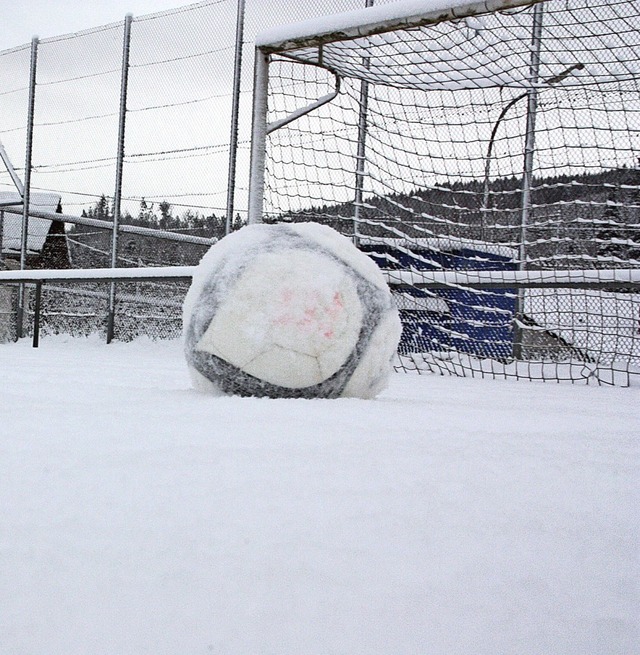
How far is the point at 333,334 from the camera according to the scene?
183 centimetres

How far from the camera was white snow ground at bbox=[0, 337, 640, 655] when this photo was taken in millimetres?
537

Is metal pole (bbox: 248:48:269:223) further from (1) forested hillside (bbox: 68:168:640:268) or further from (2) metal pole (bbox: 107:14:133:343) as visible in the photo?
(2) metal pole (bbox: 107:14:133:343)

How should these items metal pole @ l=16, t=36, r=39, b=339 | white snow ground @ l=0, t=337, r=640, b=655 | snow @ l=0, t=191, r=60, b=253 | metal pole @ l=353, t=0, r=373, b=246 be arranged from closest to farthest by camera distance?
white snow ground @ l=0, t=337, r=640, b=655 < metal pole @ l=353, t=0, r=373, b=246 < metal pole @ l=16, t=36, r=39, b=339 < snow @ l=0, t=191, r=60, b=253

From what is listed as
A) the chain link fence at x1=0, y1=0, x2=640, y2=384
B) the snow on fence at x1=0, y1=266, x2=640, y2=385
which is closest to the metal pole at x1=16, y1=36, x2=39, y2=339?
the chain link fence at x1=0, y1=0, x2=640, y2=384

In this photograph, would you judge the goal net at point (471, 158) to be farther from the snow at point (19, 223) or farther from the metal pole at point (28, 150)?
the snow at point (19, 223)

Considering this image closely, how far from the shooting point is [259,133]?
146 inches

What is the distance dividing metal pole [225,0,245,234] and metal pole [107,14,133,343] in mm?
1405

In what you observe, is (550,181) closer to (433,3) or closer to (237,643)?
(433,3)

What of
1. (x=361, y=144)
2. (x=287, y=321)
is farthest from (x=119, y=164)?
(x=287, y=321)

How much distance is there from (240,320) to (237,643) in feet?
4.40

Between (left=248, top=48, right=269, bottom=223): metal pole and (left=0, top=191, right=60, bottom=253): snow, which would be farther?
(left=0, top=191, right=60, bottom=253): snow

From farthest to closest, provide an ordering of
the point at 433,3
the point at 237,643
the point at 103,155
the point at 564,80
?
the point at 103,155 → the point at 564,80 → the point at 433,3 → the point at 237,643

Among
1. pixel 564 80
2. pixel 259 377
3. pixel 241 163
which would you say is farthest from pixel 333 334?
pixel 241 163

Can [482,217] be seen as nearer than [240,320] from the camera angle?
No
